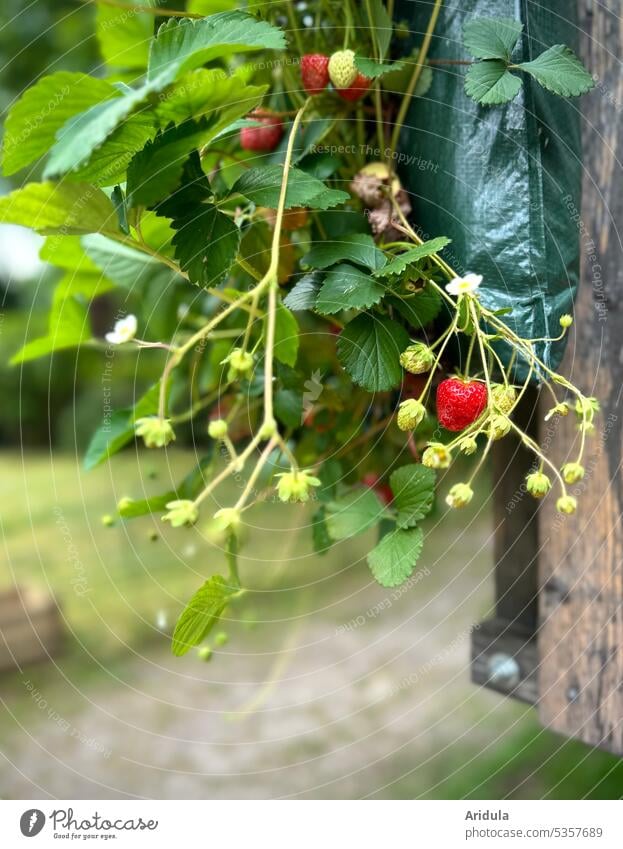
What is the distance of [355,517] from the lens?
43 cm

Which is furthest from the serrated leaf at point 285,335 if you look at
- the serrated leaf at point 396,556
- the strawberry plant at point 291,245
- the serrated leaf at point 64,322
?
the serrated leaf at point 64,322

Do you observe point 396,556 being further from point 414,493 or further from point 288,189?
point 288,189

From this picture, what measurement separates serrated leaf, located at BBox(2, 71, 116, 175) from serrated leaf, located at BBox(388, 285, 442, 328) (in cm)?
17

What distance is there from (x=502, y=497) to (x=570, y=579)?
8 cm

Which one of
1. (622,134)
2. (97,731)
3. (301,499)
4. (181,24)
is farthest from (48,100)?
(97,731)

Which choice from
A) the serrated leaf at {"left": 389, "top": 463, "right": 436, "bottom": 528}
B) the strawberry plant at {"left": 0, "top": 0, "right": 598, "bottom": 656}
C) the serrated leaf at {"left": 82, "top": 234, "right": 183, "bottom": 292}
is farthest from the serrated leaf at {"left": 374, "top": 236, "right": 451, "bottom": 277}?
the serrated leaf at {"left": 82, "top": 234, "right": 183, "bottom": 292}

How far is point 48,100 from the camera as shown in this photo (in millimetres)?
308

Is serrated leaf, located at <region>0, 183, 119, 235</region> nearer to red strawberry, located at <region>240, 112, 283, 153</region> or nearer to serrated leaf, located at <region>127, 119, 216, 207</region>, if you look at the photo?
serrated leaf, located at <region>127, 119, 216, 207</region>

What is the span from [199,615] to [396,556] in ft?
0.33

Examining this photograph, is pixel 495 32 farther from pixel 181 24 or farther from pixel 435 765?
pixel 435 765

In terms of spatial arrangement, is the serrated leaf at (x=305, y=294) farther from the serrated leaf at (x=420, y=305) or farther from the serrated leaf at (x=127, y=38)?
the serrated leaf at (x=127, y=38)

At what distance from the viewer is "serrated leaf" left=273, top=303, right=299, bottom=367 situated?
1.19ft

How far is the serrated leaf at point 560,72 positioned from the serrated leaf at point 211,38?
0.13 meters
